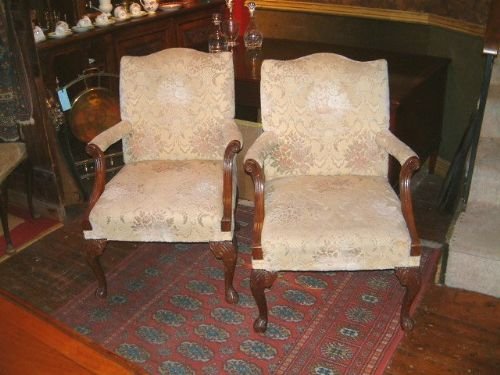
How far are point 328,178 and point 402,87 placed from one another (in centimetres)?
81

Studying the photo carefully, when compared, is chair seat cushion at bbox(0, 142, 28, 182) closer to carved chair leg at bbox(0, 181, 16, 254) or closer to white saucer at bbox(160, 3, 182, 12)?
carved chair leg at bbox(0, 181, 16, 254)

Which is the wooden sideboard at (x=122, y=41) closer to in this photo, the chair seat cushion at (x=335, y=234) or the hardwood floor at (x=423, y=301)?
the hardwood floor at (x=423, y=301)

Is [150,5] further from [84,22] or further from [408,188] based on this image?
[408,188]

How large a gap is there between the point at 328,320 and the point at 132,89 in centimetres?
148

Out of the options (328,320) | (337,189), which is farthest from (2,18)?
(328,320)

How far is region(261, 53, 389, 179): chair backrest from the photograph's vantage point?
8.47ft

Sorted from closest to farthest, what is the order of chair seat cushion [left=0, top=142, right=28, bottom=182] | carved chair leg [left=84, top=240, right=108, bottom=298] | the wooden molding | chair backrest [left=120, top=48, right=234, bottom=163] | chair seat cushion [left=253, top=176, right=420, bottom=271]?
chair seat cushion [left=253, top=176, right=420, bottom=271]
carved chair leg [left=84, top=240, right=108, bottom=298]
chair backrest [left=120, top=48, right=234, bottom=163]
chair seat cushion [left=0, top=142, right=28, bottom=182]
the wooden molding

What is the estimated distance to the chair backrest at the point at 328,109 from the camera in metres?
2.58

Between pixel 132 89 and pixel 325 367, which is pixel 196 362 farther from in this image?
pixel 132 89

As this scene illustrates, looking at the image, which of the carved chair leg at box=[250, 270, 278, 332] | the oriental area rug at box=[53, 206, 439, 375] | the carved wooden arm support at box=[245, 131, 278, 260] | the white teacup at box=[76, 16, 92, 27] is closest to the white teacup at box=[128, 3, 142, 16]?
the white teacup at box=[76, 16, 92, 27]

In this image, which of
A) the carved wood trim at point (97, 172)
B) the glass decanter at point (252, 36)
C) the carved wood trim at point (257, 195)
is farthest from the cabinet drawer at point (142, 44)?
the carved wood trim at point (257, 195)

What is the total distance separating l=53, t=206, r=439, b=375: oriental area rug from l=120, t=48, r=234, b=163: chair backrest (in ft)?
2.12

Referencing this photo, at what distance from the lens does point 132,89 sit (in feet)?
9.20

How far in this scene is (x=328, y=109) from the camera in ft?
8.57
